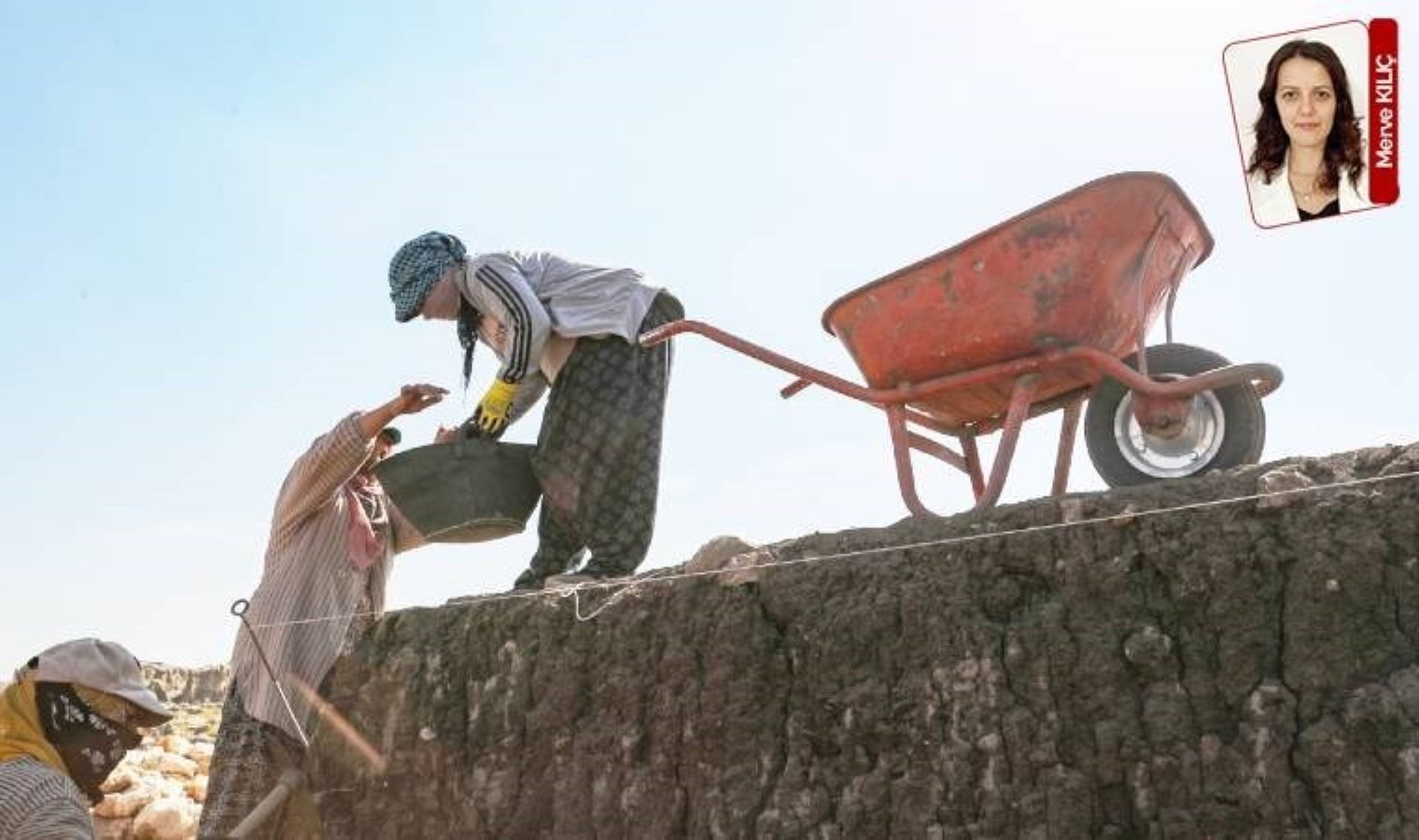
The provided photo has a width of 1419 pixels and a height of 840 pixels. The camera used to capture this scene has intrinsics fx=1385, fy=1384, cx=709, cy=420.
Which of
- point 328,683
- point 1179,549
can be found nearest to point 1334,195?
point 1179,549

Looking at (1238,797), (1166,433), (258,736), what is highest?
(1166,433)

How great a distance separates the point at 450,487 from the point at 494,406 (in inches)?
12.4

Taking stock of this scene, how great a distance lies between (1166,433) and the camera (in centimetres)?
391

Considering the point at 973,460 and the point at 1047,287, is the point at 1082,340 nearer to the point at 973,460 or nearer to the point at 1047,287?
the point at 1047,287

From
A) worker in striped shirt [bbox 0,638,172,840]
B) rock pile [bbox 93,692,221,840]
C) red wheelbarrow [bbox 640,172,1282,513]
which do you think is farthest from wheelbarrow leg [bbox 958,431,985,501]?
rock pile [bbox 93,692,221,840]

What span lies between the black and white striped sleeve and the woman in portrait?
6.97ft

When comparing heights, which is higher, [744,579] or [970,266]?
[970,266]

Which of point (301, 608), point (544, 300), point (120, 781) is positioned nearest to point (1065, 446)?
point (544, 300)

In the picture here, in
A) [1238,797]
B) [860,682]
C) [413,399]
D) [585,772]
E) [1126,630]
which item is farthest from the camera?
[413,399]

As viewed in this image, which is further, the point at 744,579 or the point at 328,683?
the point at 328,683

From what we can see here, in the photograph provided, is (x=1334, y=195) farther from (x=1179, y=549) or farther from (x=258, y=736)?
(x=258, y=736)

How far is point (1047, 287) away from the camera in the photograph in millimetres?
3934

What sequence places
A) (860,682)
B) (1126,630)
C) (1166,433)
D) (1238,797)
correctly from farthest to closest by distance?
1. (1166,433)
2. (860,682)
3. (1126,630)
4. (1238,797)

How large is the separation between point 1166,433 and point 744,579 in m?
1.31
